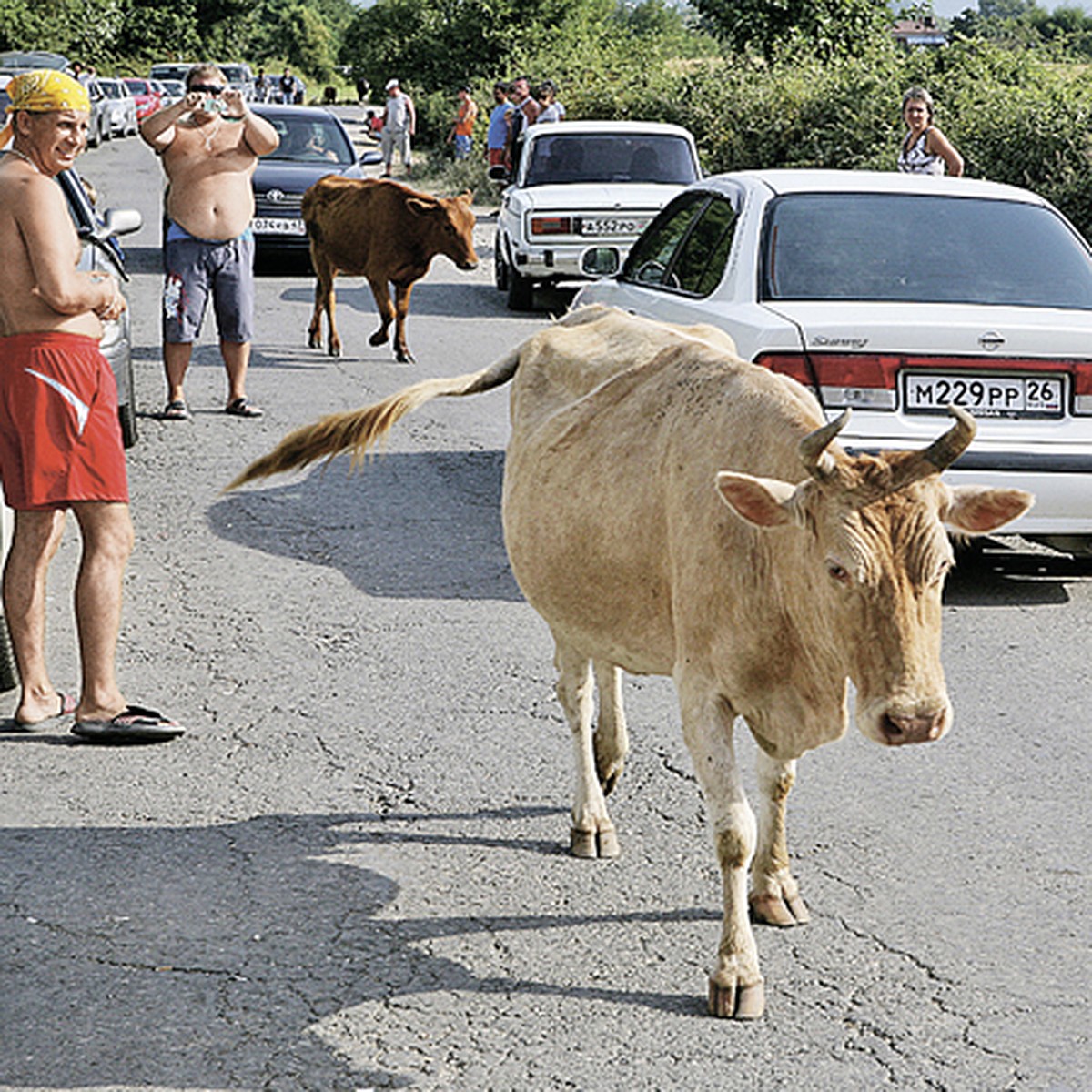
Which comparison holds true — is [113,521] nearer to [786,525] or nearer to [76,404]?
[76,404]

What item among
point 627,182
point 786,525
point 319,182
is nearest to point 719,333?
point 786,525

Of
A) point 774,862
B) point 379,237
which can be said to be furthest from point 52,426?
point 379,237

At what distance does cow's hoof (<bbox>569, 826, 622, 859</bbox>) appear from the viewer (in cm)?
509

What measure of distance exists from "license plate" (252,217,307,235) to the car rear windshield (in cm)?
1238

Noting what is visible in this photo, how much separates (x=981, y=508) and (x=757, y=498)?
54 centimetres

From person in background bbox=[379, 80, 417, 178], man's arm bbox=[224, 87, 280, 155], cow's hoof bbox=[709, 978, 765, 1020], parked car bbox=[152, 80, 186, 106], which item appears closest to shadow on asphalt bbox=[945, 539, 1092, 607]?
cow's hoof bbox=[709, 978, 765, 1020]

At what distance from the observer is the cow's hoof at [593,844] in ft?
16.7

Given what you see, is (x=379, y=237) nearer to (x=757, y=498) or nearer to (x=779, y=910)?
(x=779, y=910)

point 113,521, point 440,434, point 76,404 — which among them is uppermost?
point 76,404

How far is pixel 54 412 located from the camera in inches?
234

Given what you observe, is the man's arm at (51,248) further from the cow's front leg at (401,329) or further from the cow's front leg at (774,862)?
the cow's front leg at (401,329)

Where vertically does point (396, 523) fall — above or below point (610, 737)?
below

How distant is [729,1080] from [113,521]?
332 cm

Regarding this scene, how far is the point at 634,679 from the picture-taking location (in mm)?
6844
